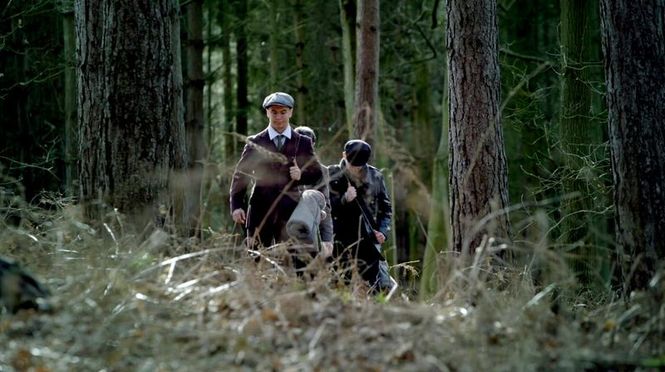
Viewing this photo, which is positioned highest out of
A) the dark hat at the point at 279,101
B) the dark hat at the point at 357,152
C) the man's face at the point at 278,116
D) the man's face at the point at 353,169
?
the dark hat at the point at 279,101

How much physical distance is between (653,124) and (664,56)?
1.89 feet

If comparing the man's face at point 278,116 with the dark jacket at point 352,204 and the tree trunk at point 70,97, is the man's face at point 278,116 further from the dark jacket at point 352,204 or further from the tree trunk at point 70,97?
the tree trunk at point 70,97

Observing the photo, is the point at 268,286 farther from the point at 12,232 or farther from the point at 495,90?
the point at 495,90

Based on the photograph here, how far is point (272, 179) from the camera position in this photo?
9969 mm

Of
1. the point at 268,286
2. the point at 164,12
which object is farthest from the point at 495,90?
the point at 268,286

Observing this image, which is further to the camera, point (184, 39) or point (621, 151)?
point (184, 39)

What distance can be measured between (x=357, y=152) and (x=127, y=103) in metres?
2.79

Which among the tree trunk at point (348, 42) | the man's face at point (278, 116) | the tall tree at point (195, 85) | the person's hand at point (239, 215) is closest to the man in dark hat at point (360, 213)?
the man's face at point (278, 116)

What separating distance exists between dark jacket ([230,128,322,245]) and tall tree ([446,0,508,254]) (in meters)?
1.84

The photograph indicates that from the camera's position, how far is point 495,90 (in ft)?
35.9

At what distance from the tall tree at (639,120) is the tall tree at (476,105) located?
252 cm

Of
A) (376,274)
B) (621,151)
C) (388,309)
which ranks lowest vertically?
(376,274)

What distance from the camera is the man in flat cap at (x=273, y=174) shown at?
991 centimetres

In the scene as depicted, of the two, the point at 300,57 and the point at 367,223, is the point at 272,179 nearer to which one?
the point at 367,223
